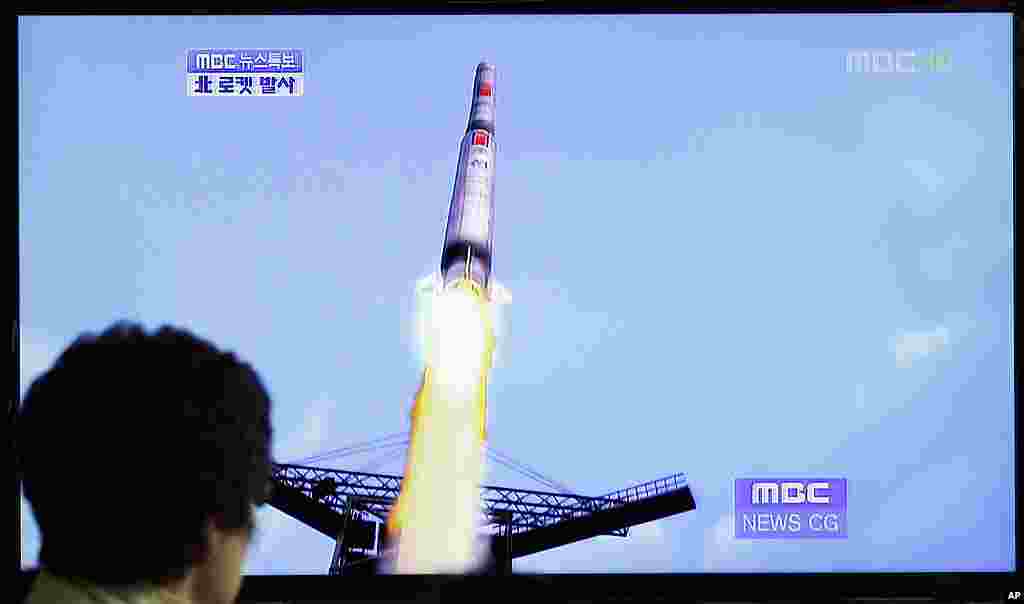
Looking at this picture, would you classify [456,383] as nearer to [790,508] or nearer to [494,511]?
[494,511]

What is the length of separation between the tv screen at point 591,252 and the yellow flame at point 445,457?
0.02m

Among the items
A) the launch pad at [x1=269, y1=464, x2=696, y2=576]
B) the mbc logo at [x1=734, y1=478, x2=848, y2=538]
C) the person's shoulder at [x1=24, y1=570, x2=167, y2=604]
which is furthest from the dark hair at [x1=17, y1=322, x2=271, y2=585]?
the mbc logo at [x1=734, y1=478, x2=848, y2=538]

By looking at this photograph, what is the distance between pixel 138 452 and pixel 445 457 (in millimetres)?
1959

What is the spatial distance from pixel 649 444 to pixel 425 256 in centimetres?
72

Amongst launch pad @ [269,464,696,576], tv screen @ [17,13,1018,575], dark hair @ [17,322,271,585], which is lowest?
dark hair @ [17,322,271,585]

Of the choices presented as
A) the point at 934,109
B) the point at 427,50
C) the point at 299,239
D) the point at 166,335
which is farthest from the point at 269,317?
the point at 166,335

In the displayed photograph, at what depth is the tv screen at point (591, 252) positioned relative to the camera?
3543 mm

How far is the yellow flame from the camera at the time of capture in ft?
11.6

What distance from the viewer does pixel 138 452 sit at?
158 centimetres

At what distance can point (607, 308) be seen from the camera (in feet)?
11.8

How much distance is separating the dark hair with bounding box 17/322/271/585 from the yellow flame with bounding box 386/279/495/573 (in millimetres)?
1913

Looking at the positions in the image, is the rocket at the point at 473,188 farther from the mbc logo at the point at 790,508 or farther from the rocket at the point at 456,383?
the mbc logo at the point at 790,508

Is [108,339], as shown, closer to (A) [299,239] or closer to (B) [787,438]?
(A) [299,239]

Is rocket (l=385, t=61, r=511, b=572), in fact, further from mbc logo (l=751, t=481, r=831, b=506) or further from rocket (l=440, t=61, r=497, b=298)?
mbc logo (l=751, t=481, r=831, b=506)
